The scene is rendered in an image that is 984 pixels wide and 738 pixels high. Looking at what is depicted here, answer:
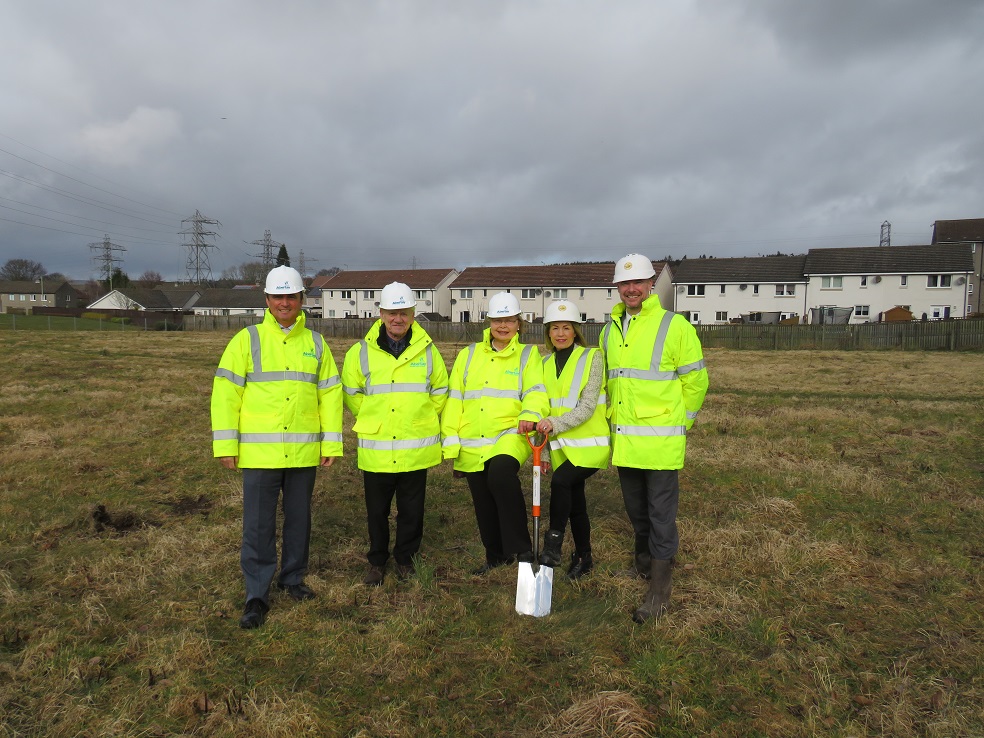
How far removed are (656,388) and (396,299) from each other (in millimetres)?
2125

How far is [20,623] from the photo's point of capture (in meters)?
4.20

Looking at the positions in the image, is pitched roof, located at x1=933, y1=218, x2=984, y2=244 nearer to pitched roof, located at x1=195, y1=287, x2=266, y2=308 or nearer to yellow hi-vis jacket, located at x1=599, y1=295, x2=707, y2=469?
yellow hi-vis jacket, located at x1=599, y1=295, x2=707, y2=469

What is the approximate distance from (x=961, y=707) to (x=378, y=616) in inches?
138

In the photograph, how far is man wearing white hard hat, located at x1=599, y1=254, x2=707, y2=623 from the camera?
440 cm

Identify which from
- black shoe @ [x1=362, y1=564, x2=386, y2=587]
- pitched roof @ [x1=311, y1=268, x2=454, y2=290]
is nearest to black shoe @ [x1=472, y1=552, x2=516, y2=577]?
black shoe @ [x1=362, y1=564, x2=386, y2=587]

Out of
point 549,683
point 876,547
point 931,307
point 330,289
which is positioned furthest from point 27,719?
point 330,289

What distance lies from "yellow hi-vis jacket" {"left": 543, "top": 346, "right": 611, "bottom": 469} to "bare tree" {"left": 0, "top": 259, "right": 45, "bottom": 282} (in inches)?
5121

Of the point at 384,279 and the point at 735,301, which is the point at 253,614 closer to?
the point at 735,301

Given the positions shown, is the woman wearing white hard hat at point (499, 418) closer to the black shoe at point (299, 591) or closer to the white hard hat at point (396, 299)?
the white hard hat at point (396, 299)

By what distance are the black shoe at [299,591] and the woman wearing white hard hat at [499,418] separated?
4.38 feet

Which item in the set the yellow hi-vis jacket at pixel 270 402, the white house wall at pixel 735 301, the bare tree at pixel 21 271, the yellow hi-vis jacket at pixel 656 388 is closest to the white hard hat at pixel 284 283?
the yellow hi-vis jacket at pixel 270 402

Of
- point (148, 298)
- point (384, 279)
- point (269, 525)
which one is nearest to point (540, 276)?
point (384, 279)

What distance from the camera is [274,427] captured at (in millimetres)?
4402

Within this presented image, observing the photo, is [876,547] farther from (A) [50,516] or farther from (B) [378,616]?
(A) [50,516]
